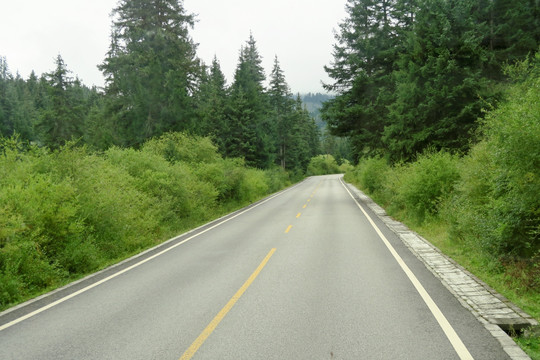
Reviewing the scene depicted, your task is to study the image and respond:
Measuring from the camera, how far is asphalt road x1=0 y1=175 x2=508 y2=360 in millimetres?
4129

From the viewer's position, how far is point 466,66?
1627 centimetres

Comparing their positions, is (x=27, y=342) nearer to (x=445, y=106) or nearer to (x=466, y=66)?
(x=445, y=106)

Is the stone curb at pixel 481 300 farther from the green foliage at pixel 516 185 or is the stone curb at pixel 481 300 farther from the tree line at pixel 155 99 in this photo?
the tree line at pixel 155 99

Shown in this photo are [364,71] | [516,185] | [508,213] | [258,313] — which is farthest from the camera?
[364,71]

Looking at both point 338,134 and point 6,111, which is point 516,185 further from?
point 6,111

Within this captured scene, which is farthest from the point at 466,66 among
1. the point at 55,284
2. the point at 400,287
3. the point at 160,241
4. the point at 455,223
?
the point at 55,284

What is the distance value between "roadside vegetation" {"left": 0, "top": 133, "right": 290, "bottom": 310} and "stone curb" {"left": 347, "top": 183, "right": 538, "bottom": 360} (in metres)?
8.14

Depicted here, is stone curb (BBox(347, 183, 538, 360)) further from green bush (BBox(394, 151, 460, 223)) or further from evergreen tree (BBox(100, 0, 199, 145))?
evergreen tree (BBox(100, 0, 199, 145))

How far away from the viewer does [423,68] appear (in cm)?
1622

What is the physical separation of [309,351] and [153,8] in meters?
29.4

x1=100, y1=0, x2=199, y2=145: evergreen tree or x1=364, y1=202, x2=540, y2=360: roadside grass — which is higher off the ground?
x1=100, y1=0, x2=199, y2=145: evergreen tree

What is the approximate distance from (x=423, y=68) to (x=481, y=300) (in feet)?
45.3

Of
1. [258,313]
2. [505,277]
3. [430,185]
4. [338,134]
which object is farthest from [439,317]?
[338,134]

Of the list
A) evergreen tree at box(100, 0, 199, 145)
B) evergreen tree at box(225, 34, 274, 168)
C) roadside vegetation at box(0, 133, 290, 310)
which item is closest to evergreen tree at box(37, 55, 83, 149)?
evergreen tree at box(100, 0, 199, 145)
